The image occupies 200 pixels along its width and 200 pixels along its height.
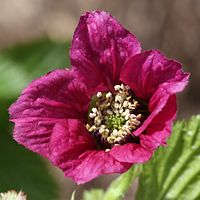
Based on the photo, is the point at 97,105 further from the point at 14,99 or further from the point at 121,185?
the point at 14,99

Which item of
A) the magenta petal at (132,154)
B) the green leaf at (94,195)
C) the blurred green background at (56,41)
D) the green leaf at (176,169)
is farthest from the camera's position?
the blurred green background at (56,41)

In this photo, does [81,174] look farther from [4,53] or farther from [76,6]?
[76,6]

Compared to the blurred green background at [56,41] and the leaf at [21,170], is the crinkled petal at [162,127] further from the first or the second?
the blurred green background at [56,41]

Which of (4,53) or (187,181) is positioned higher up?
(4,53)

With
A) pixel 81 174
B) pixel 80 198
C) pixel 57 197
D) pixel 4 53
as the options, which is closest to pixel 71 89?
pixel 81 174

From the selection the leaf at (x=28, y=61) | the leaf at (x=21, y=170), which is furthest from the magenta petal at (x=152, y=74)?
the leaf at (x=28, y=61)

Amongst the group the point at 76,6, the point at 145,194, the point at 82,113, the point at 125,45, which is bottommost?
the point at 145,194
